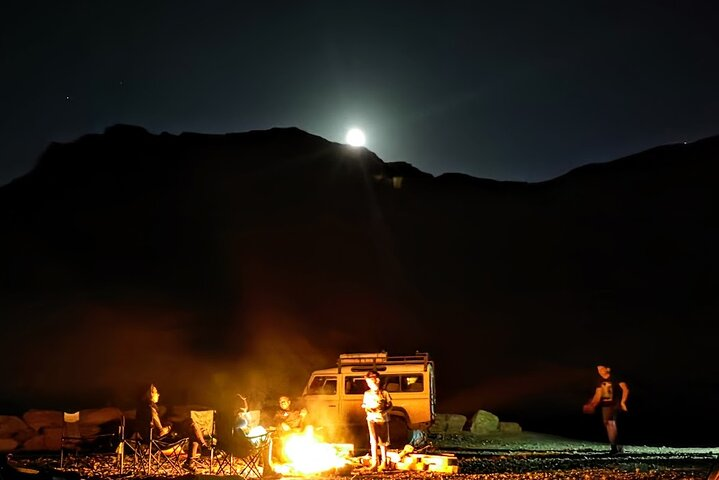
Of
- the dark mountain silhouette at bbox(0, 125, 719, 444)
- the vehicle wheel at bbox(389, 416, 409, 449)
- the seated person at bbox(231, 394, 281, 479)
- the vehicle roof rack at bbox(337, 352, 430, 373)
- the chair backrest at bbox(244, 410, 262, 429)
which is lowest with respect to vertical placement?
the vehicle wheel at bbox(389, 416, 409, 449)

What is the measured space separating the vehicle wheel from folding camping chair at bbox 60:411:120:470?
204 inches

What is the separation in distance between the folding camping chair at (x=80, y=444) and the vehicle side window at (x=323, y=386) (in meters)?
3.88

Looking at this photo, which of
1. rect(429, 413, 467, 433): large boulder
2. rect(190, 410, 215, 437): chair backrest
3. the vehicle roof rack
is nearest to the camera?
rect(190, 410, 215, 437): chair backrest

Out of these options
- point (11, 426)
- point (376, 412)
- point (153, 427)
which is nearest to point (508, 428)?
point (376, 412)

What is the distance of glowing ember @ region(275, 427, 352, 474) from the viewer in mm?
10539

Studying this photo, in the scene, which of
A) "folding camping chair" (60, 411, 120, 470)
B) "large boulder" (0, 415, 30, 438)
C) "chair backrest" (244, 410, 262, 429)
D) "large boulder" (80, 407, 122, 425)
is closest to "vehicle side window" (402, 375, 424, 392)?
"chair backrest" (244, 410, 262, 429)

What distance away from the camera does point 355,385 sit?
13.7 m

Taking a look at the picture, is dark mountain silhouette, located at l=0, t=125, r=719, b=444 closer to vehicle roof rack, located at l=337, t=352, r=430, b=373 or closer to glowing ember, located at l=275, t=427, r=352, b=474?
vehicle roof rack, located at l=337, t=352, r=430, b=373

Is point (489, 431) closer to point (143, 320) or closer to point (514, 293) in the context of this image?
point (143, 320)

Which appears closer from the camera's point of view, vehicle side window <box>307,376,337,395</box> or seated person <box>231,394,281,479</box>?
seated person <box>231,394,281,479</box>

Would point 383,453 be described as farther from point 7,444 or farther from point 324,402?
point 7,444

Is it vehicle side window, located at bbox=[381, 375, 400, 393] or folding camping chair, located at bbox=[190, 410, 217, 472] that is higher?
vehicle side window, located at bbox=[381, 375, 400, 393]

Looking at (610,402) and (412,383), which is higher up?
(412,383)

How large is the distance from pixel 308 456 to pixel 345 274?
24.8m
